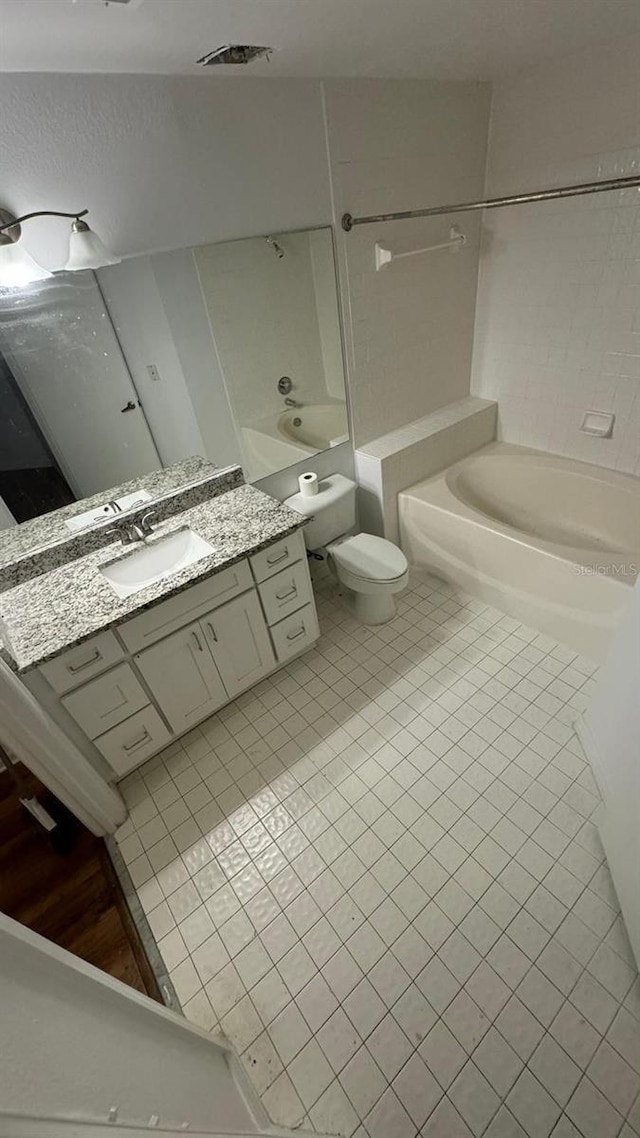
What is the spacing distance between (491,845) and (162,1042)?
104cm

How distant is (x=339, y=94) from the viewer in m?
1.59

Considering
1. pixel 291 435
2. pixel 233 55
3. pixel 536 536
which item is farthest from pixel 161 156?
pixel 536 536

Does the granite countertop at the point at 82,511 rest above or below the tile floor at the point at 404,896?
above

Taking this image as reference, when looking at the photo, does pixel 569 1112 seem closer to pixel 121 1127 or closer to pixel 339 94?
pixel 121 1127

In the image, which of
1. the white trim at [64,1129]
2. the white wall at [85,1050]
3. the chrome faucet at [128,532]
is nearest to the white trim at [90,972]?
the white wall at [85,1050]

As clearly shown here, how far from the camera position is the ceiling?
920 mm

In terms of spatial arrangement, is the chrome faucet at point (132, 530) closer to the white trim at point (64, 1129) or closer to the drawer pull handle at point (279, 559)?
the drawer pull handle at point (279, 559)

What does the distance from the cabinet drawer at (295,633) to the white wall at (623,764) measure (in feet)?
3.52

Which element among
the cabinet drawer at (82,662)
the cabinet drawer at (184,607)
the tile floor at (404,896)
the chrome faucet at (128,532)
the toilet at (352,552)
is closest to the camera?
the tile floor at (404,896)

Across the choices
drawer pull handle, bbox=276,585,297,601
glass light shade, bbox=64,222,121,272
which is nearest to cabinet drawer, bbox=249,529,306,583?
drawer pull handle, bbox=276,585,297,601

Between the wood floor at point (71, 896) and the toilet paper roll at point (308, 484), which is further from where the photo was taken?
the toilet paper roll at point (308, 484)

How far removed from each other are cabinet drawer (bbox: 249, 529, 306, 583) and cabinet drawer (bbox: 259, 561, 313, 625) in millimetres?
30

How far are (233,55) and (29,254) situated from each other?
764mm

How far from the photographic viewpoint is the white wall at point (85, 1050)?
0.42 m
